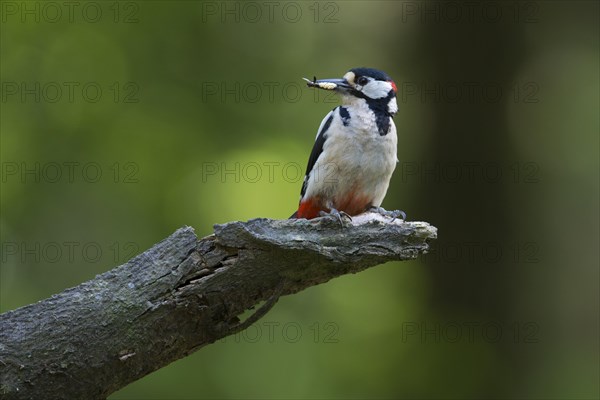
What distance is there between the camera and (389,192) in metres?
8.16

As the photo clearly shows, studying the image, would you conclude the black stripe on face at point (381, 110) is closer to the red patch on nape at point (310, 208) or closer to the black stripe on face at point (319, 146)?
the black stripe on face at point (319, 146)

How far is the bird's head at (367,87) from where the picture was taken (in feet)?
17.4

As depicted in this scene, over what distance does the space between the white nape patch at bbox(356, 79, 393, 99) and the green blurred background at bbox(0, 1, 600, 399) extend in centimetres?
236

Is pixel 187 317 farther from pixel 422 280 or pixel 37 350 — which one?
pixel 422 280

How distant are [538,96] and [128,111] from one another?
14.2ft

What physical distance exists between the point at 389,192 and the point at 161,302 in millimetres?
4805

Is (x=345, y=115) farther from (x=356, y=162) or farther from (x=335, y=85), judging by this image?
(x=356, y=162)

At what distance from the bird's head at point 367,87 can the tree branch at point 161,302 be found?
66.7 inches

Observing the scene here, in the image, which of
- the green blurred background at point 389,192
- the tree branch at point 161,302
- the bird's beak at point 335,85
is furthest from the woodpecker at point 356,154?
the green blurred background at point 389,192

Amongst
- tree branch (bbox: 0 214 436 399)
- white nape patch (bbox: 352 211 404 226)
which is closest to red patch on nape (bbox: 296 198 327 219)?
white nape patch (bbox: 352 211 404 226)

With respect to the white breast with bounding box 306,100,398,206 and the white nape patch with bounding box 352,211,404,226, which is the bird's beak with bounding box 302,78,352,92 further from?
the white nape patch with bounding box 352,211,404,226

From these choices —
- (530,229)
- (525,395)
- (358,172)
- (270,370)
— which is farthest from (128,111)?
(525,395)

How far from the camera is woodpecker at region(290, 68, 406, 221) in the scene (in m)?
5.07

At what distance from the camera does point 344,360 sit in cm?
841
